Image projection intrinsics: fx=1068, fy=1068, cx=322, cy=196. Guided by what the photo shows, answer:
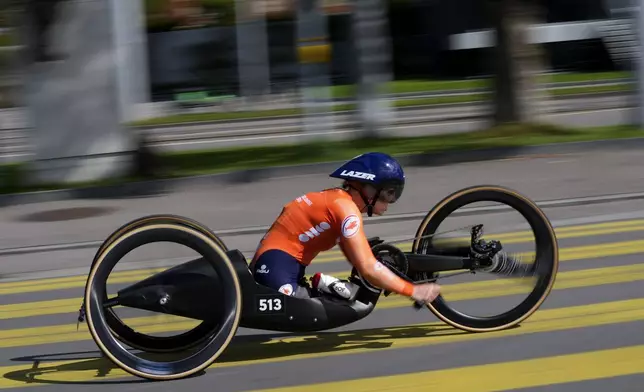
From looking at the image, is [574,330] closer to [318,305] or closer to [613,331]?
[613,331]

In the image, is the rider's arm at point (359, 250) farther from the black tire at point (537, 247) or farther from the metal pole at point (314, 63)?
the metal pole at point (314, 63)

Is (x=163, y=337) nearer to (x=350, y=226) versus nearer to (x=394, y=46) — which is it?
(x=350, y=226)

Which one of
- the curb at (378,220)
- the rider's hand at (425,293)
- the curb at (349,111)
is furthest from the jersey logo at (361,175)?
the curb at (349,111)

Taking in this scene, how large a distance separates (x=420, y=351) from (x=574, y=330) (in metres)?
0.95

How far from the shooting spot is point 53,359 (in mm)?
6340

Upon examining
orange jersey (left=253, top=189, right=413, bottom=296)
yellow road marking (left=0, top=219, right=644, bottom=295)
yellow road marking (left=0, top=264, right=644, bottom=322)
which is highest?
orange jersey (left=253, top=189, right=413, bottom=296)

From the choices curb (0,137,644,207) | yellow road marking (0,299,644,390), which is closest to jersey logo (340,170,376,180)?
yellow road marking (0,299,644,390)

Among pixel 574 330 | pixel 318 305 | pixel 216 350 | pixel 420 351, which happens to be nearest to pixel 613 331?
pixel 574 330

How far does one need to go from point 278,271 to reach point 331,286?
33cm

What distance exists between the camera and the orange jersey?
580 cm

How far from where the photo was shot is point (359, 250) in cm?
580

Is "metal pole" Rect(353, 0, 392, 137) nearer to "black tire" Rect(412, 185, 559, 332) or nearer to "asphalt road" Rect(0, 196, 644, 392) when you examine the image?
"asphalt road" Rect(0, 196, 644, 392)

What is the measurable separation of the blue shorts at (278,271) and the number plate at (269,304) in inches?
3.4

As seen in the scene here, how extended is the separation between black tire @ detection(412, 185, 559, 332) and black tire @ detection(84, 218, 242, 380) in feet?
4.11
